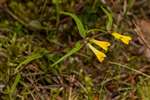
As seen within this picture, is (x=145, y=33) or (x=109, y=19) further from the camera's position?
(x=145, y=33)

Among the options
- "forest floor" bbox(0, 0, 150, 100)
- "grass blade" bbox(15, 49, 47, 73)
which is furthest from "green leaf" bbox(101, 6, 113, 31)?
"grass blade" bbox(15, 49, 47, 73)

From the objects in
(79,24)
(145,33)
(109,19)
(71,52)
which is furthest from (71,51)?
(145,33)

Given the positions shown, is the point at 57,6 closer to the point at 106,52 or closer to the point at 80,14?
the point at 80,14

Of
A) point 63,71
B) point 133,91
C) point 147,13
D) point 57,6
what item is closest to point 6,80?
point 63,71

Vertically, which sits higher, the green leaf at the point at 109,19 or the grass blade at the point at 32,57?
the green leaf at the point at 109,19

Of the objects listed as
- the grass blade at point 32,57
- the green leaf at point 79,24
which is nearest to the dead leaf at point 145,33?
the green leaf at point 79,24

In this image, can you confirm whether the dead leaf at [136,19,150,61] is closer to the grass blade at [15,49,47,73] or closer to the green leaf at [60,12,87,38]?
the green leaf at [60,12,87,38]

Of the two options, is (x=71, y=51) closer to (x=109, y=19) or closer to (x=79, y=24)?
(x=79, y=24)

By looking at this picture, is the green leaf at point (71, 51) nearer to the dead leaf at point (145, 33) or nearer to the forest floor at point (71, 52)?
the forest floor at point (71, 52)
